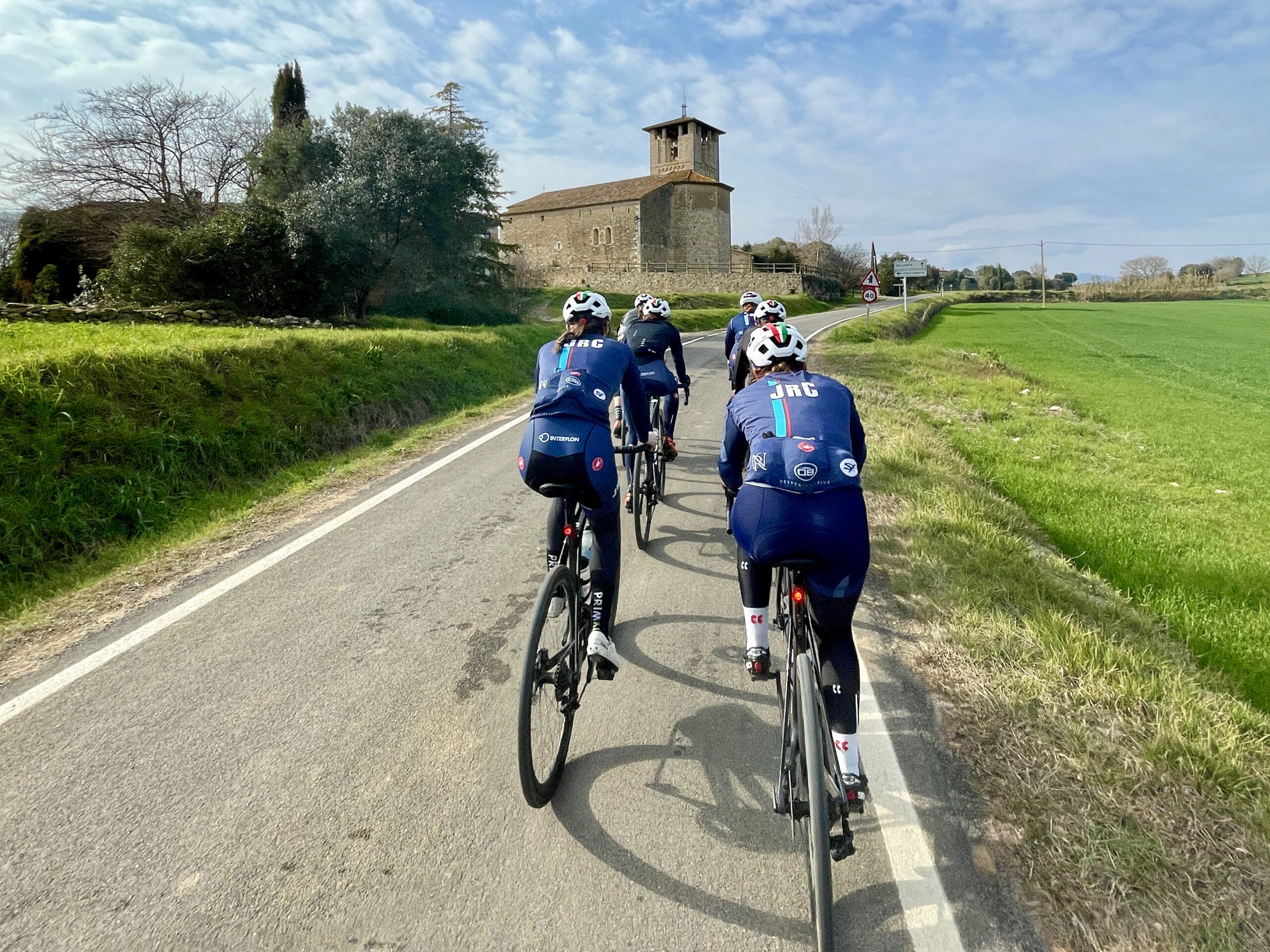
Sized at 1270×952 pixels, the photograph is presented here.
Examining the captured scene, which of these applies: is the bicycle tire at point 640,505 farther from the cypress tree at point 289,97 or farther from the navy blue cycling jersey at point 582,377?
the cypress tree at point 289,97

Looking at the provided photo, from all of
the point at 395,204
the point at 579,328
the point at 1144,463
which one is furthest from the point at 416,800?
the point at 395,204

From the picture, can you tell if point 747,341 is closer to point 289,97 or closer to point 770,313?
point 770,313

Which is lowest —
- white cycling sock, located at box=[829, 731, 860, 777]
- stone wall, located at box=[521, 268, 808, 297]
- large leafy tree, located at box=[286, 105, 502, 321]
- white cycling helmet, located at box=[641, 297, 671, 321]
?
white cycling sock, located at box=[829, 731, 860, 777]

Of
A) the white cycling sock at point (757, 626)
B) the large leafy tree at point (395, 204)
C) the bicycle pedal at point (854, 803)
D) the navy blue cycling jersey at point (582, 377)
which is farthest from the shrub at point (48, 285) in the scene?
the bicycle pedal at point (854, 803)

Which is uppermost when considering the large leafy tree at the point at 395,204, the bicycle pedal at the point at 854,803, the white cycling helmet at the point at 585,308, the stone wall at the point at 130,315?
the large leafy tree at the point at 395,204

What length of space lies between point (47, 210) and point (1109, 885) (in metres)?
28.0

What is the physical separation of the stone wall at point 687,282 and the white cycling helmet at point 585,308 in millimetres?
54906

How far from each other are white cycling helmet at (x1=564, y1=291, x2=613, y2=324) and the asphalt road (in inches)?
75.5

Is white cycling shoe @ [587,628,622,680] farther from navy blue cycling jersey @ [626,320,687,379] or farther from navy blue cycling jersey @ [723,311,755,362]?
navy blue cycling jersey @ [723,311,755,362]

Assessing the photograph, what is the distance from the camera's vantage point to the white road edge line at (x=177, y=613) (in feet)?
11.4

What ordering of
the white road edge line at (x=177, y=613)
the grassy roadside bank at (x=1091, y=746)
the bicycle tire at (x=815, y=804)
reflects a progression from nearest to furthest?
the bicycle tire at (x=815, y=804)
the grassy roadside bank at (x=1091, y=746)
the white road edge line at (x=177, y=613)

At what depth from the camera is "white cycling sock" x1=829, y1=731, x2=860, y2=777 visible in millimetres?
2605

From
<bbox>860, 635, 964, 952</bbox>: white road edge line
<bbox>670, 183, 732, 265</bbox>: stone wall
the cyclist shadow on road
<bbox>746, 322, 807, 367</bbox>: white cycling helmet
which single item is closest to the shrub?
<bbox>746, 322, 807, 367</bbox>: white cycling helmet

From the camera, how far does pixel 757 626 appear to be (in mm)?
3180
